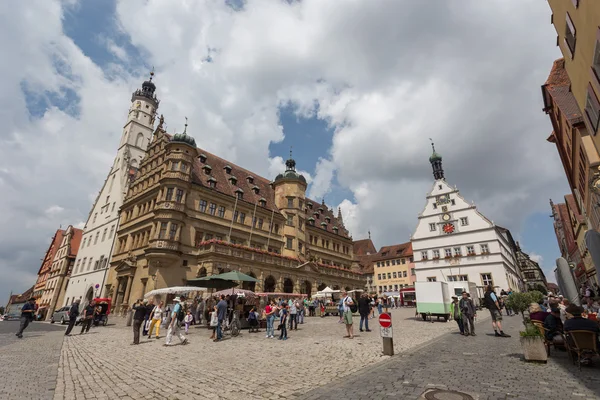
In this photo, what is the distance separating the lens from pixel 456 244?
40969mm

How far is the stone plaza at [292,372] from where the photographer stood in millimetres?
5402

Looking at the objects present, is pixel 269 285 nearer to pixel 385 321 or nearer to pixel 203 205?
pixel 203 205

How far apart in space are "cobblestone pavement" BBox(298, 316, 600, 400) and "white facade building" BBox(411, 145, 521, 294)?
33.9 meters

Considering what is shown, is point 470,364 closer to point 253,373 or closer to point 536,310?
point 536,310

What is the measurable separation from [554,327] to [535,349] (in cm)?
165

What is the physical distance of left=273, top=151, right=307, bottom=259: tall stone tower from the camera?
126ft

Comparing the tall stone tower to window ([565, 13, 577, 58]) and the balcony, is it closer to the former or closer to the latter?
the balcony

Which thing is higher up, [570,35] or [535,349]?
[570,35]

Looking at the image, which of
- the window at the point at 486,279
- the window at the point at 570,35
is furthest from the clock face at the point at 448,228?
the window at the point at 570,35

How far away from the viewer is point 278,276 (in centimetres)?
3222

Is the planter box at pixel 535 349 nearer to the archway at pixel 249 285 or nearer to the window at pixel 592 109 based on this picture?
the window at pixel 592 109

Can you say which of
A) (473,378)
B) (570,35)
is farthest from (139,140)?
(473,378)

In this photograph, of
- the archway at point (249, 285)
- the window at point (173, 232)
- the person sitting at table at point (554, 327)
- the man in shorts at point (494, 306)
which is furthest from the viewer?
the archway at point (249, 285)

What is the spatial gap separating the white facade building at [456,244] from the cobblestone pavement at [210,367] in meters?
32.2
